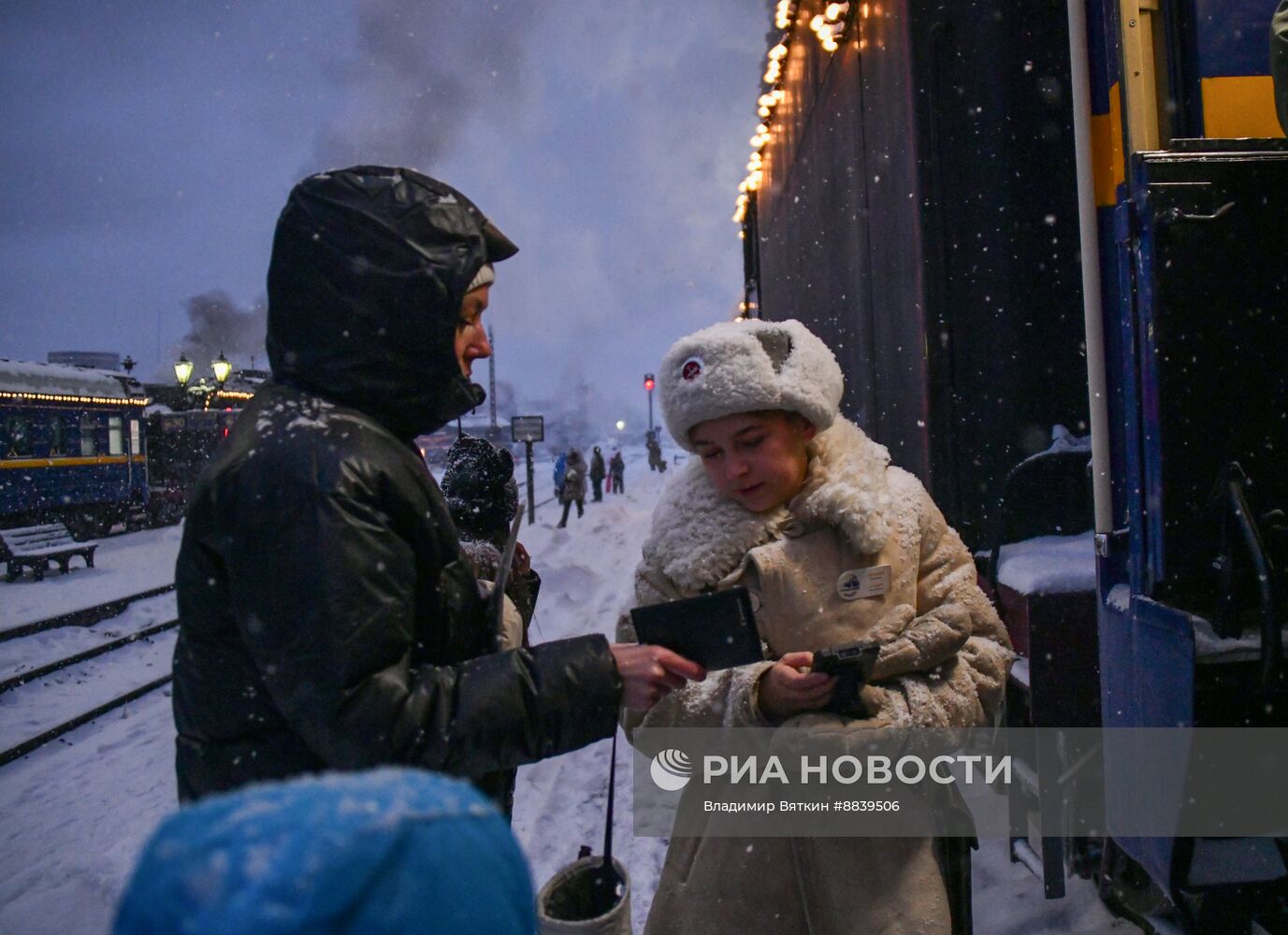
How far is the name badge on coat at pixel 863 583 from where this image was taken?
194 centimetres

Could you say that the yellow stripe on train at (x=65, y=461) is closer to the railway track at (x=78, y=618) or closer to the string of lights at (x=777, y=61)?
the railway track at (x=78, y=618)

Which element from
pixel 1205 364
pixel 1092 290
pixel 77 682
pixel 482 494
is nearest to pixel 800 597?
pixel 1205 364

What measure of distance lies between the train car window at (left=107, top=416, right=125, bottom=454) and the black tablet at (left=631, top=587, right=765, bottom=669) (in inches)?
946

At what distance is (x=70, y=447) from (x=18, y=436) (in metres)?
1.92

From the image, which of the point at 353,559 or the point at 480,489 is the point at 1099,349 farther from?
the point at 480,489

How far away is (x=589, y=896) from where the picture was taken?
77.5 inches

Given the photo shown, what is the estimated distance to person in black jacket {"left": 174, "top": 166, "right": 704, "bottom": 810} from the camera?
1.17 m

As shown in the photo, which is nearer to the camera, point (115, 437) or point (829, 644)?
point (829, 644)

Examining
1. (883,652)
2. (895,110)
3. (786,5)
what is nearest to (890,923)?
(883,652)

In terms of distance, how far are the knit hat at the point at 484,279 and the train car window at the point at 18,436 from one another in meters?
20.7

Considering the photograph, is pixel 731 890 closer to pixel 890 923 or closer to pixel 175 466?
pixel 890 923

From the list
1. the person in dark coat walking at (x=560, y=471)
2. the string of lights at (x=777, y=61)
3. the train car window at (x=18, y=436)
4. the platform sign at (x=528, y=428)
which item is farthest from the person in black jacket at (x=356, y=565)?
the train car window at (x=18, y=436)

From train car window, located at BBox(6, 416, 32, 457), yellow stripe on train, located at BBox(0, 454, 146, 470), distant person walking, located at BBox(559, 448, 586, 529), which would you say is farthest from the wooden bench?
distant person walking, located at BBox(559, 448, 586, 529)

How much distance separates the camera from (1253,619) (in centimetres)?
201
